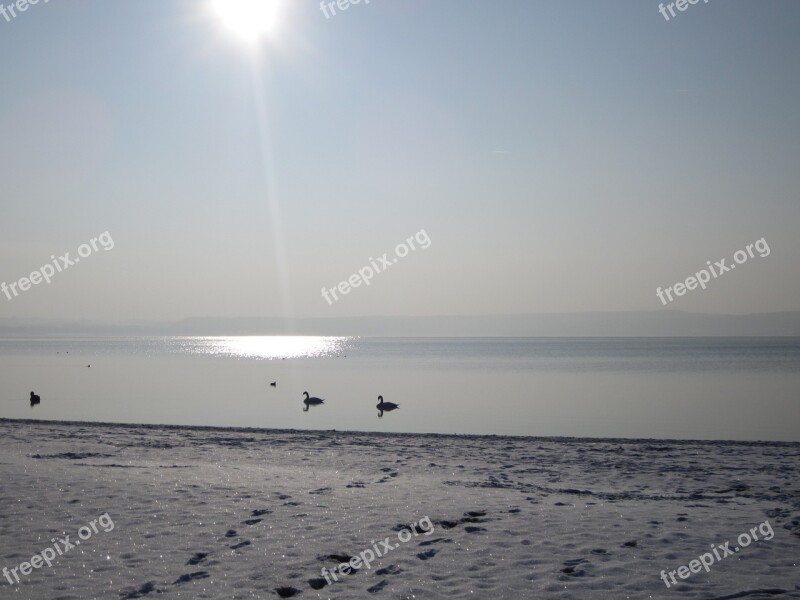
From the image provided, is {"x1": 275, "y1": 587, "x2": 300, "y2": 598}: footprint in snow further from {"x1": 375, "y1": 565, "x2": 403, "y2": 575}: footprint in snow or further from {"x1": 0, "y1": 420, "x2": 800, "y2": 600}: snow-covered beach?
{"x1": 375, "y1": 565, "x2": 403, "y2": 575}: footprint in snow

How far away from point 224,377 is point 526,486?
5695 cm

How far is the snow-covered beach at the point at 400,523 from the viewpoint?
8.83 m

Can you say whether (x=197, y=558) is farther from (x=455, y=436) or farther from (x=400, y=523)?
(x=455, y=436)

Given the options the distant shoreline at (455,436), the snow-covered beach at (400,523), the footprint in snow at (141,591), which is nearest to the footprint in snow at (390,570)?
the snow-covered beach at (400,523)

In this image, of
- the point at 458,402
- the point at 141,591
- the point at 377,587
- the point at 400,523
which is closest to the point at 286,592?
the point at 377,587

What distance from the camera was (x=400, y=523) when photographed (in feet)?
38.0

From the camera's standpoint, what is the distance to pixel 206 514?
475 inches

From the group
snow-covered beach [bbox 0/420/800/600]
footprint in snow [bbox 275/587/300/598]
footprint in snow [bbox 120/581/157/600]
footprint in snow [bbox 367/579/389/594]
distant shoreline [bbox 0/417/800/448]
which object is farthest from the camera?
distant shoreline [bbox 0/417/800/448]

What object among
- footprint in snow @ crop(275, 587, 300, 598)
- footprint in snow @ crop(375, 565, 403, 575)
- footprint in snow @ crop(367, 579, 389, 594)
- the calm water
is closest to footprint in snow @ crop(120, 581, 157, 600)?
footprint in snow @ crop(275, 587, 300, 598)

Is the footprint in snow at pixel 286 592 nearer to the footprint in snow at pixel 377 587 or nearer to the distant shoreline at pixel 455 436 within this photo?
the footprint in snow at pixel 377 587

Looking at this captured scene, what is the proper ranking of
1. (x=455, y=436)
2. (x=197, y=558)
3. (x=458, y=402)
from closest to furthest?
(x=197, y=558) → (x=455, y=436) → (x=458, y=402)

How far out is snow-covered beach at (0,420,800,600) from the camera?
29.0ft

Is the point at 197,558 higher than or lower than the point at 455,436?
lower

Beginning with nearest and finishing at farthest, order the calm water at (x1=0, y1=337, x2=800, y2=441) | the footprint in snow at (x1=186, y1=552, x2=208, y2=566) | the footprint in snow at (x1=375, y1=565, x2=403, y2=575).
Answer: the footprint in snow at (x1=375, y1=565, x2=403, y2=575) → the footprint in snow at (x1=186, y1=552, x2=208, y2=566) → the calm water at (x1=0, y1=337, x2=800, y2=441)
